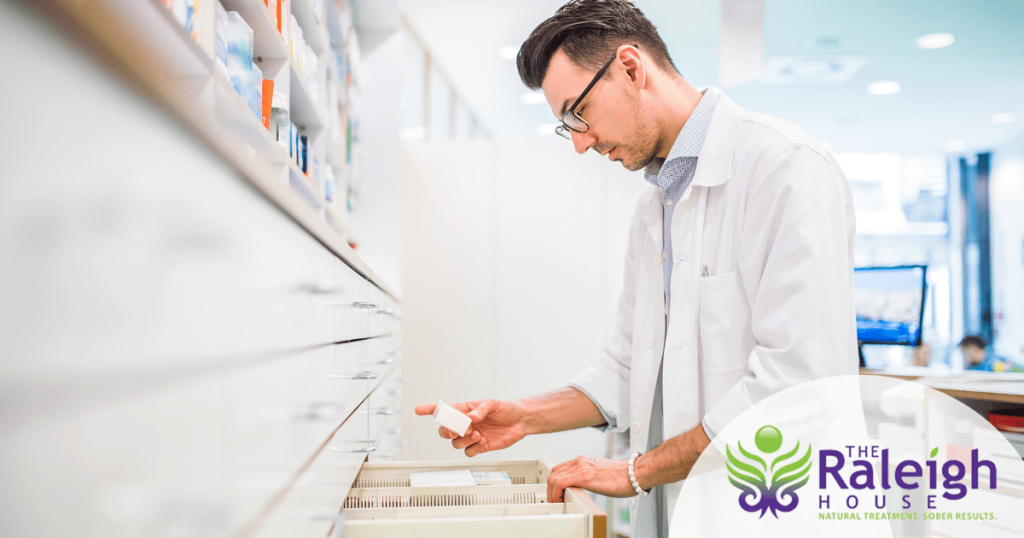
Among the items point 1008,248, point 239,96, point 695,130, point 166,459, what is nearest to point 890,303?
point 695,130

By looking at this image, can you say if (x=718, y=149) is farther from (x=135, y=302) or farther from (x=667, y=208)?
(x=135, y=302)

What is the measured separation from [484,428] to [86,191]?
1.05 metres

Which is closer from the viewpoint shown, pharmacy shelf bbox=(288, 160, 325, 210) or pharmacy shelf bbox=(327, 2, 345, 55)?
pharmacy shelf bbox=(288, 160, 325, 210)

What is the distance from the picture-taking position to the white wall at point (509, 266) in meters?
3.46

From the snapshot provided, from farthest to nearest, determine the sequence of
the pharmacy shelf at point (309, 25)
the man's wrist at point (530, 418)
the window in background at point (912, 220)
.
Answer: the window in background at point (912, 220) → the pharmacy shelf at point (309, 25) → the man's wrist at point (530, 418)

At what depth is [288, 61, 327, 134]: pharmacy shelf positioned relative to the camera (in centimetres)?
170

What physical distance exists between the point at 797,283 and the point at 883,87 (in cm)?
514

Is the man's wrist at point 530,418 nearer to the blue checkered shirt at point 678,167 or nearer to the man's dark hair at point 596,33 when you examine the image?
the blue checkered shirt at point 678,167

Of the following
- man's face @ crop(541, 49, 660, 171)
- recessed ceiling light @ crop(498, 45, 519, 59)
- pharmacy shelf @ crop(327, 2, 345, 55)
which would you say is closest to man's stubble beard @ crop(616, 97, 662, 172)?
man's face @ crop(541, 49, 660, 171)

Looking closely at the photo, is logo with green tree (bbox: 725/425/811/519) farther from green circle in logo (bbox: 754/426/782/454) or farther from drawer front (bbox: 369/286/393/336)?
drawer front (bbox: 369/286/393/336)

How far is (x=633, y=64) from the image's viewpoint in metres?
1.12

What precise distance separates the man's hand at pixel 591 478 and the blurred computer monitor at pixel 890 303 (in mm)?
1840

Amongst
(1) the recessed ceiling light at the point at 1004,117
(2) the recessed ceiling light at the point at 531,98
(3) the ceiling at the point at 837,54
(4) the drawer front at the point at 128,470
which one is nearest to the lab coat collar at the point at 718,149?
(4) the drawer front at the point at 128,470

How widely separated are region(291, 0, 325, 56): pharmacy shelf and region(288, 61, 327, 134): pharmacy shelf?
212 millimetres
